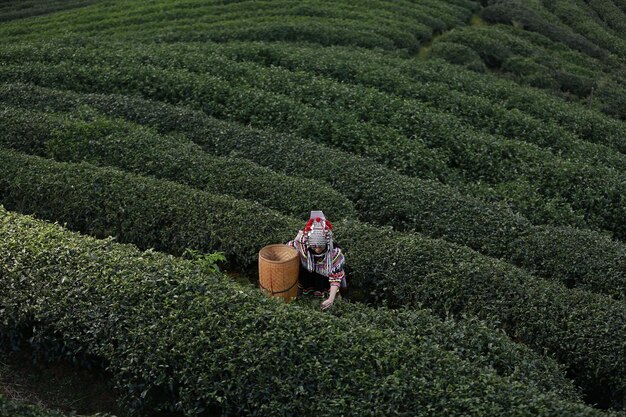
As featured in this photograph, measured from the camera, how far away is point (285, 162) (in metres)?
14.6

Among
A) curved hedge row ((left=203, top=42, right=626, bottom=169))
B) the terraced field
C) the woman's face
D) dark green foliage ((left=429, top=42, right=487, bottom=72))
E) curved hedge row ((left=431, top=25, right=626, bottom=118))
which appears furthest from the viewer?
dark green foliage ((left=429, top=42, right=487, bottom=72))

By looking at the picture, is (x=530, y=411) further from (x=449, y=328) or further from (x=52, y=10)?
(x=52, y=10)

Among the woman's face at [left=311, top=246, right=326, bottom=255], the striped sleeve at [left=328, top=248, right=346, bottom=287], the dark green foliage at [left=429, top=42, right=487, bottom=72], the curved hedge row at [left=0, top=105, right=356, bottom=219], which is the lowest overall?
the dark green foliage at [left=429, top=42, right=487, bottom=72]

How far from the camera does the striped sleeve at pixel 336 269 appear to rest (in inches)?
386

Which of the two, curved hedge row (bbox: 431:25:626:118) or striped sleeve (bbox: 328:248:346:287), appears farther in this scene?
curved hedge row (bbox: 431:25:626:118)

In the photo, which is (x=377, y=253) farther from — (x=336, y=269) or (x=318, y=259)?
(x=318, y=259)

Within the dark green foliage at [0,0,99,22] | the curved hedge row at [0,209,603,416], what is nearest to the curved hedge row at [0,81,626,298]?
the curved hedge row at [0,209,603,416]

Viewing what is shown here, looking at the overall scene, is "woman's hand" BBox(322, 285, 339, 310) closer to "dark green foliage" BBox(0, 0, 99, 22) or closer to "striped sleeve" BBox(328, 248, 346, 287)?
"striped sleeve" BBox(328, 248, 346, 287)

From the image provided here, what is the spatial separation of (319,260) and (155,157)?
17.8 feet

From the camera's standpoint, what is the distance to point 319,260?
32.5 feet

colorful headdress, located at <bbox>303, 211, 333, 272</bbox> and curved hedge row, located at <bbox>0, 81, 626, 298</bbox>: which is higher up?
colorful headdress, located at <bbox>303, 211, 333, 272</bbox>

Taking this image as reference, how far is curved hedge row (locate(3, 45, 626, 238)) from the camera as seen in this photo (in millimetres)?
14758

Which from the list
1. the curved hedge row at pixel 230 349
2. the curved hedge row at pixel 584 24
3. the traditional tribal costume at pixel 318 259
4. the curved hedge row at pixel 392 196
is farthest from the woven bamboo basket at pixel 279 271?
the curved hedge row at pixel 584 24

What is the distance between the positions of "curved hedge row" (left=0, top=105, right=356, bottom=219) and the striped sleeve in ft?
7.92
